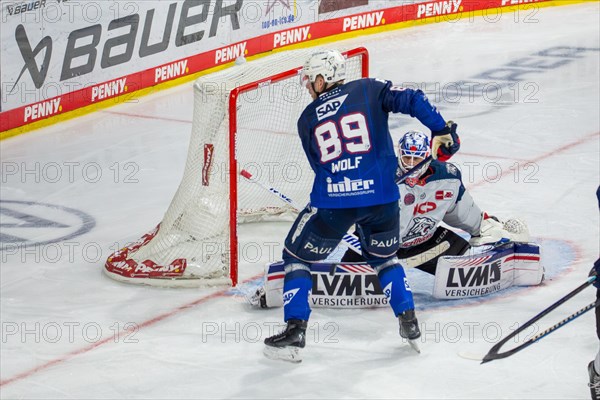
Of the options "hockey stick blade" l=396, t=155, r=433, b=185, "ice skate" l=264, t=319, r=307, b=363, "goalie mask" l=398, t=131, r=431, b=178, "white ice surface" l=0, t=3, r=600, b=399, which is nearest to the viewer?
"white ice surface" l=0, t=3, r=600, b=399

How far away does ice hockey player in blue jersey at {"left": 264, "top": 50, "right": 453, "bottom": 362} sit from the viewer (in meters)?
5.18

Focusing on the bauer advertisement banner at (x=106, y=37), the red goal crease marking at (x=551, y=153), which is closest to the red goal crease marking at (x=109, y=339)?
the red goal crease marking at (x=551, y=153)

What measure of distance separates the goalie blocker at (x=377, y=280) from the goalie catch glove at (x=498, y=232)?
0.07 metres

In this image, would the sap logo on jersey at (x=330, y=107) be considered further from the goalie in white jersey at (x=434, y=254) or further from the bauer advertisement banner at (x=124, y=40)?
the bauer advertisement banner at (x=124, y=40)

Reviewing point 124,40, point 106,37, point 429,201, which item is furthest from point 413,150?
point 124,40

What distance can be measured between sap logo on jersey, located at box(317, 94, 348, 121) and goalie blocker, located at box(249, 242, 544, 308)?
94cm

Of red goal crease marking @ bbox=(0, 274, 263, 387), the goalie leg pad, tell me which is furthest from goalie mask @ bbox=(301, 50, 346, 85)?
red goal crease marking @ bbox=(0, 274, 263, 387)

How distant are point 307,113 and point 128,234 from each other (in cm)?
249

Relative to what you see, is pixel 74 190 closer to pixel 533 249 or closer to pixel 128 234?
pixel 128 234

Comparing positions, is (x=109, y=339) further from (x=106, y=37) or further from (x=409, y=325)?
(x=106, y=37)

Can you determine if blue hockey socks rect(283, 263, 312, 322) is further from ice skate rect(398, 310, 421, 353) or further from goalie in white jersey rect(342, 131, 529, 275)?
goalie in white jersey rect(342, 131, 529, 275)

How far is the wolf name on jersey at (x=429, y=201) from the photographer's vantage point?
19.3 feet

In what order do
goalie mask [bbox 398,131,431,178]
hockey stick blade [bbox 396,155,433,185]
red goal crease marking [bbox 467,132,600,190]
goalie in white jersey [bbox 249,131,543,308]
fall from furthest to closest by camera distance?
red goal crease marking [bbox 467,132,600,190]
goalie in white jersey [bbox 249,131,543,308]
goalie mask [bbox 398,131,431,178]
hockey stick blade [bbox 396,155,433,185]

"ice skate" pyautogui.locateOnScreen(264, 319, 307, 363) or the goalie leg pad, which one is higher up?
the goalie leg pad
